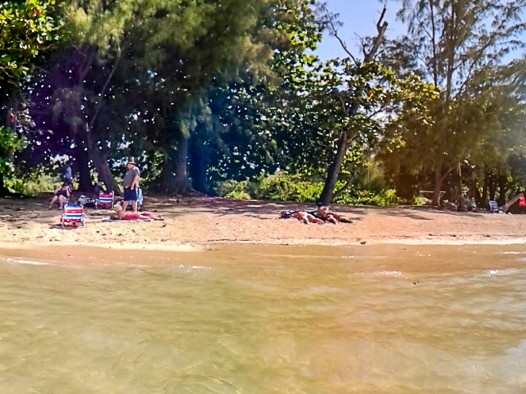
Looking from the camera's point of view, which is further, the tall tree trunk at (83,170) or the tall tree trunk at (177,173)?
the tall tree trunk at (177,173)

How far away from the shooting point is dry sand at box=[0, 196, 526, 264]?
10203 mm

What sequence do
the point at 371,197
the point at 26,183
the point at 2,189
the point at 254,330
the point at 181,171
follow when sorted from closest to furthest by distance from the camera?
the point at 254,330 < the point at 2,189 < the point at 26,183 < the point at 181,171 < the point at 371,197

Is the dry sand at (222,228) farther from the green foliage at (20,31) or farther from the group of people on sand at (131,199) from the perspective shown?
the green foliage at (20,31)

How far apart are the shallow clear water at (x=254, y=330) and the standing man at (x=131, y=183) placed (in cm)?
419

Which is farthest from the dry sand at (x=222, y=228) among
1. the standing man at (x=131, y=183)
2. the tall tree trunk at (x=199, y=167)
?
the tall tree trunk at (x=199, y=167)

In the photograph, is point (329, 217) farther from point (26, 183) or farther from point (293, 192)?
point (293, 192)

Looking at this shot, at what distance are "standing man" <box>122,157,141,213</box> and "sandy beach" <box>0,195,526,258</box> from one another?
0.59m

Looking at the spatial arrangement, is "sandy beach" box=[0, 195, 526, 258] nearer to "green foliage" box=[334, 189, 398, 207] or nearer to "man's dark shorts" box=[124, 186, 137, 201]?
"man's dark shorts" box=[124, 186, 137, 201]

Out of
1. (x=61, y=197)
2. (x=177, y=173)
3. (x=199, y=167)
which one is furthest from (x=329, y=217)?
(x=199, y=167)

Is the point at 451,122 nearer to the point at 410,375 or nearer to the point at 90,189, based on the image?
the point at 90,189

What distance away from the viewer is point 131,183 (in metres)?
12.0

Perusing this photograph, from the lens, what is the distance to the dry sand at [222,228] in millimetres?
10203

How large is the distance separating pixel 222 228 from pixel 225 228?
0.09 m

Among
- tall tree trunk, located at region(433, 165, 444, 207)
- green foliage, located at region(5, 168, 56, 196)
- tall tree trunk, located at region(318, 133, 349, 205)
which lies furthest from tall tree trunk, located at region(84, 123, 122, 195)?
tall tree trunk, located at region(433, 165, 444, 207)
